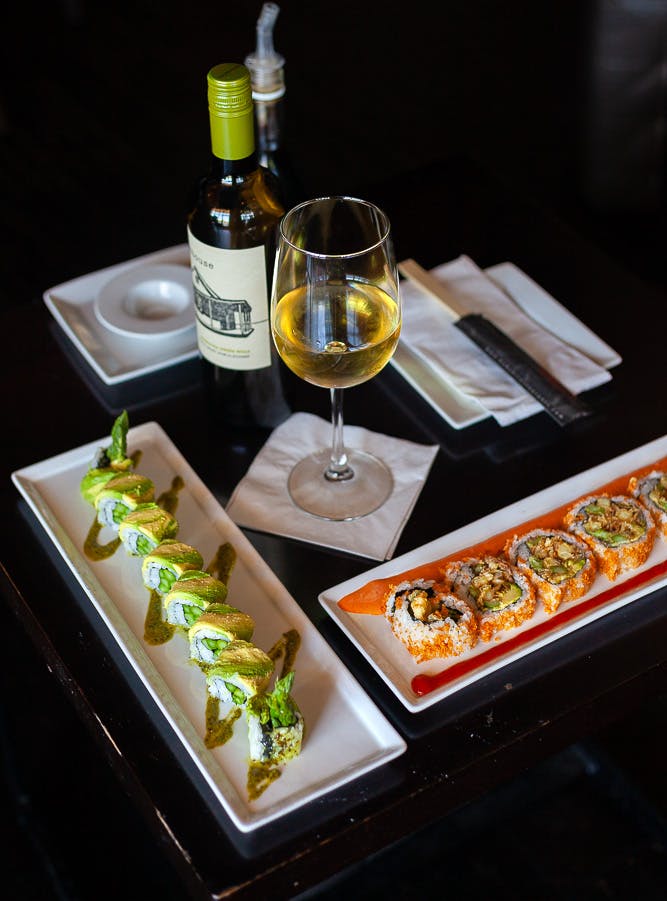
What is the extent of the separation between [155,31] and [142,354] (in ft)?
8.95

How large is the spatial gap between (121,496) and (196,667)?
19 cm

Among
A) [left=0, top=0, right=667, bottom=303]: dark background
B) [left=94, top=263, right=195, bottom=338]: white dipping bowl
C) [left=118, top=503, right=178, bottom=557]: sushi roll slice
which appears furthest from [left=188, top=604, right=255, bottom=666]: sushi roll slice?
[left=0, top=0, right=667, bottom=303]: dark background

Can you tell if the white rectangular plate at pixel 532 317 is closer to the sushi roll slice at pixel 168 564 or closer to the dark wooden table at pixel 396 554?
the dark wooden table at pixel 396 554

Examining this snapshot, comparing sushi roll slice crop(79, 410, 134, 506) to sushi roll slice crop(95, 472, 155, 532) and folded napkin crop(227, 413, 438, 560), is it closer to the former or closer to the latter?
sushi roll slice crop(95, 472, 155, 532)

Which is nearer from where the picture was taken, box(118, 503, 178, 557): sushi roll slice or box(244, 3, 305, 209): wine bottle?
box(118, 503, 178, 557): sushi roll slice

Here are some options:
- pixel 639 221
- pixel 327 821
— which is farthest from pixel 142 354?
pixel 639 221

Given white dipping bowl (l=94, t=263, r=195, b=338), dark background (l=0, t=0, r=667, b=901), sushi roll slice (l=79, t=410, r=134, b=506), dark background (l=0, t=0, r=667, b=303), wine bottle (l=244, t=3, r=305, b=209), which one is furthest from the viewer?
dark background (l=0, t=0, r=667, b=303)

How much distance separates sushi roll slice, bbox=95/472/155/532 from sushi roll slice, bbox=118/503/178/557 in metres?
0.01

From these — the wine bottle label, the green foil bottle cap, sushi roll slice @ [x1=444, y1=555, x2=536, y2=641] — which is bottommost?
sushi roll slice @ [x1=444, y1=555, x2=536, y2=641]

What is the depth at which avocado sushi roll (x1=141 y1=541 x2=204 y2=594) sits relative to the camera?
1008mm

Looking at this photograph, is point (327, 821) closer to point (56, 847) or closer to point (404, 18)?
point (56, 847)

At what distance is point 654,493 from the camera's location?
108 cm

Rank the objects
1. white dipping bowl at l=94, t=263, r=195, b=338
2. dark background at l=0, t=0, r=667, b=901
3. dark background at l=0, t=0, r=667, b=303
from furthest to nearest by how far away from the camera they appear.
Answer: dark background at l=0, t=0, r=667, b=303 < dark background at l=0, t=0, r=667, b=901 < white dipping bowl at l=94, t=263, r=195, b=338

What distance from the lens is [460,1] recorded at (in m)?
3.82
